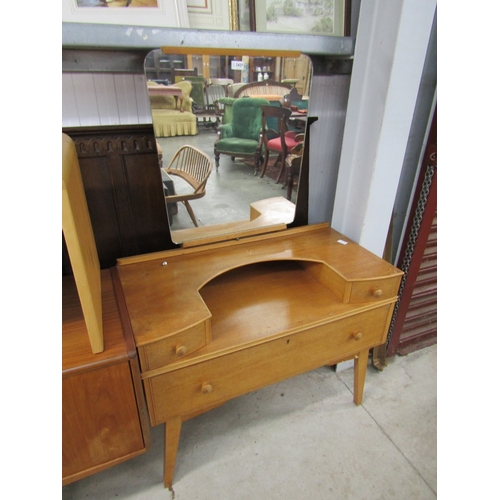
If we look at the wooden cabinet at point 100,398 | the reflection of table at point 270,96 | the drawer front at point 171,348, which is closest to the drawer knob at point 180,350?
the drawer front at point 171,348

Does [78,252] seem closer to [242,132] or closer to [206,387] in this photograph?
[206,387]

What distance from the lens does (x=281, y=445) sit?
4.47ft

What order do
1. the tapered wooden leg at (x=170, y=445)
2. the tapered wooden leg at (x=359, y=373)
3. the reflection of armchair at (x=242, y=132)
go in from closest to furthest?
the tapered wooden leg at (x=170, y=445) → the reflection of armchair at (x=242, y=132) → the tapered wooden leg at (x=359, y=373)

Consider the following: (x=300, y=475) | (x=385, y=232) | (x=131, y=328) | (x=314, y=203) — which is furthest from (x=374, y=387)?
(x=131, y=328)

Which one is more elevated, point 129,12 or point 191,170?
point 129,12

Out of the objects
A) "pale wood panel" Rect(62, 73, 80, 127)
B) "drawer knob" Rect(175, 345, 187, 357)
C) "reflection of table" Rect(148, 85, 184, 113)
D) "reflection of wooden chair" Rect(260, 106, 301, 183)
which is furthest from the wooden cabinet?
"reflection of wooden chair" Rect(260, 106, 301, 183)

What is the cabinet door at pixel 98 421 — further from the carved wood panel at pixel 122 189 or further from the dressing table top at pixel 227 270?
the carved wood panel at pixel 122 189

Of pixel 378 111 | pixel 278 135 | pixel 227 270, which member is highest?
pixel 378 111

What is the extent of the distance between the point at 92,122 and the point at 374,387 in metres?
1.70

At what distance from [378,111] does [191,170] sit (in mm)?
722

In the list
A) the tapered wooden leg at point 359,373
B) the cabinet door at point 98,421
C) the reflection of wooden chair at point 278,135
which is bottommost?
the tapered wooden leg at point 359,373

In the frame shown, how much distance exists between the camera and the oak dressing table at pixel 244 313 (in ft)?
3.13

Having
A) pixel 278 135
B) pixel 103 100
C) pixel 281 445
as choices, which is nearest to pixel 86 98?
pixel 103 100

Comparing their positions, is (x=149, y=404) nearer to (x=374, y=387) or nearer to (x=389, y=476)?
(x=389, y=476)
